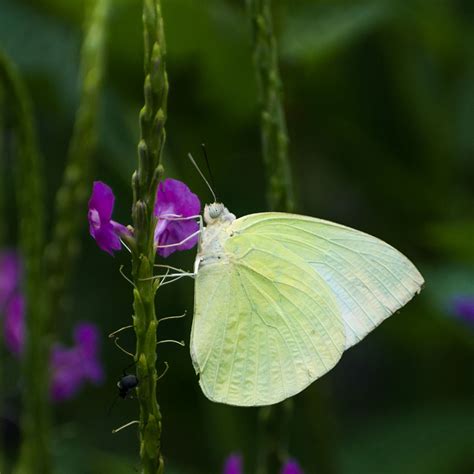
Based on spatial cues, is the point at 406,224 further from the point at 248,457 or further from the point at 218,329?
the point at 218,329

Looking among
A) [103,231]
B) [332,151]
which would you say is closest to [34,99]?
[332,151]

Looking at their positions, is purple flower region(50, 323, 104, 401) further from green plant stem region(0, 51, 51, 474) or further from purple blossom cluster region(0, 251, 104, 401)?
green plant stem region(0, 51, 51, 474)

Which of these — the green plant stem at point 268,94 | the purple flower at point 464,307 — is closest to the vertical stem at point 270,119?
the green plant stem at point 268,94

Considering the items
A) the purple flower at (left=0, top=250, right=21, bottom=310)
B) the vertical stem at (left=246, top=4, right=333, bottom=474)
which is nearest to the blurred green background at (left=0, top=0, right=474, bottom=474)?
the purple flower at (left=0, top=250, right=21, bottom=310)

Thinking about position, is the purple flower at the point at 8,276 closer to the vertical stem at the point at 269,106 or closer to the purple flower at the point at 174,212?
the purple flower at the point at 174,212

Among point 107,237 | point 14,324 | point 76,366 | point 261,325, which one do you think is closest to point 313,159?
point 76,366

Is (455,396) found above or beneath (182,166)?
beneath

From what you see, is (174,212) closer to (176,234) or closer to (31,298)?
(176,234)
